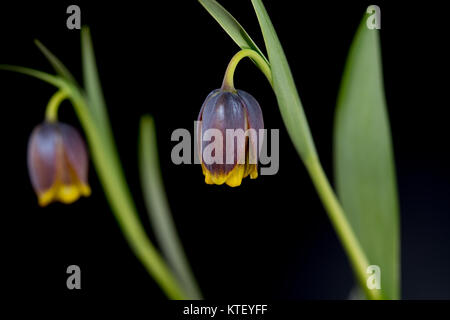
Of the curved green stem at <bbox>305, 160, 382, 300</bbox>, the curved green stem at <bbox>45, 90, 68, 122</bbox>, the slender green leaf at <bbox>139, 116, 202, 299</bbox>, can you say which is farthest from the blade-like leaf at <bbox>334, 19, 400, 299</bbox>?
the curved green stem at <bbox>45, 90, 68, 122</bbox>

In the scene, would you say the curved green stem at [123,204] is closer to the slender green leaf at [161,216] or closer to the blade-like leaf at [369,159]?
the slender green leaf at [161,216]

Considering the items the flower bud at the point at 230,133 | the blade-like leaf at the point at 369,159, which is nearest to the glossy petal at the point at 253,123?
the flower bud at the point at 230,133

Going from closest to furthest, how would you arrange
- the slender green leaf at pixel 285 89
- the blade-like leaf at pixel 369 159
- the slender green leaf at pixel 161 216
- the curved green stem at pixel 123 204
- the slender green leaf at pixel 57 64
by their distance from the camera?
the slender green leaf at pixel 285 89
the blade-like leaf at pixel 369 159
the slender green leaf at pixel 57 64
the curved green stem at pixel 123 204
the slender green leaf at pixel 161 216

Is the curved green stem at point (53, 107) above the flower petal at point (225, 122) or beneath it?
above

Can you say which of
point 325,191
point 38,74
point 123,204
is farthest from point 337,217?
point 38,74

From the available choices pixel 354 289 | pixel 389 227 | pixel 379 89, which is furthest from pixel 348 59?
pixel 354 289

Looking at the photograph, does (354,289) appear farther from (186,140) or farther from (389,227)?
(186,140)

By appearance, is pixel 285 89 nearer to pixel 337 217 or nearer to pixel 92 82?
pixel 337 217

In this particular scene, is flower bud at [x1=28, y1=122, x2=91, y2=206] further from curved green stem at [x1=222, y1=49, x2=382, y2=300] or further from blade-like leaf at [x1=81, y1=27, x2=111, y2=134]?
curved green stem at [x1=222, y1=49, x2=382, y2=300]
